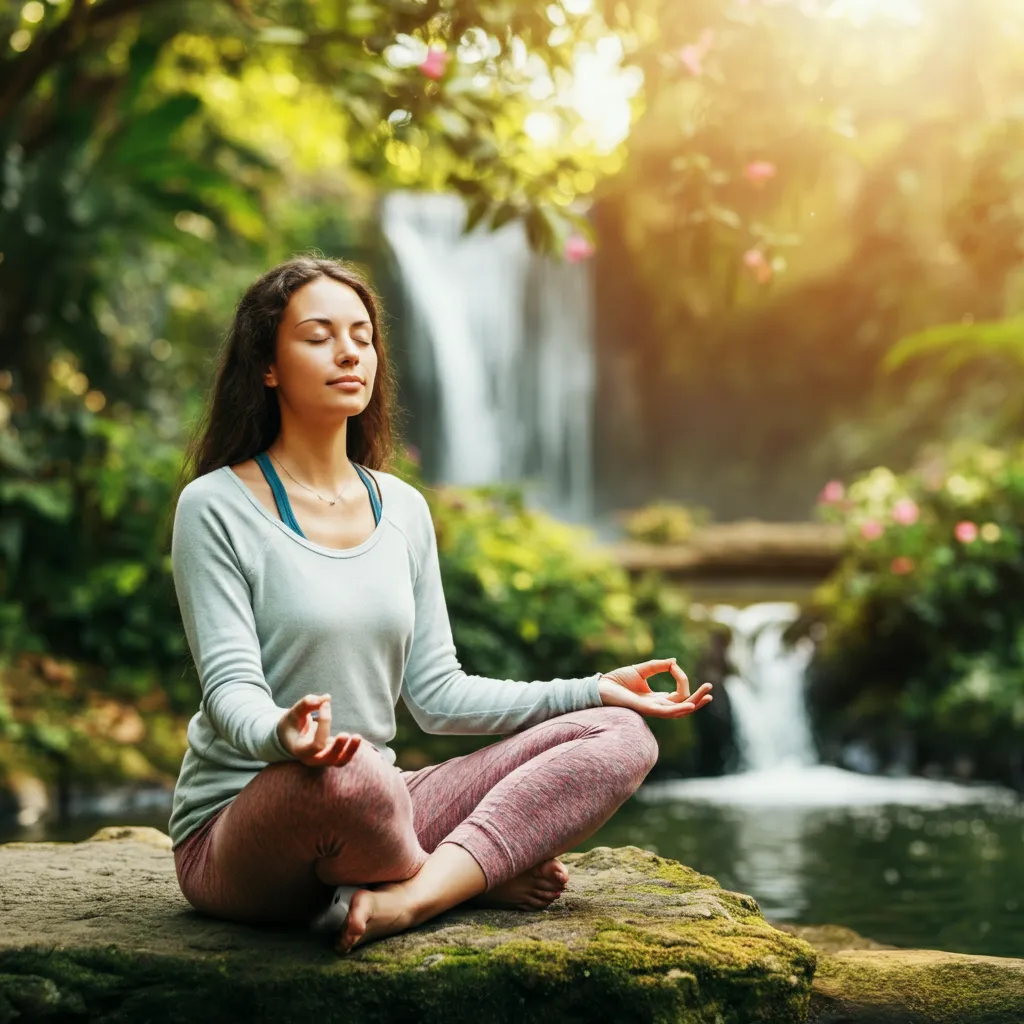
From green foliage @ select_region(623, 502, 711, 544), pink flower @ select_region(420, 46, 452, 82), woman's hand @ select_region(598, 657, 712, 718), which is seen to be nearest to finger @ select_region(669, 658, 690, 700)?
woman's hand @ select_region(598, 657, 712, 718)

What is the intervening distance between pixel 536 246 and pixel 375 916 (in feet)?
8.33

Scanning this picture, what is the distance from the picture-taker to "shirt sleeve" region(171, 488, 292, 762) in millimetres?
2287

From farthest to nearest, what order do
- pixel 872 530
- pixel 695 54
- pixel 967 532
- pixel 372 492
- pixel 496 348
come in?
pixel 496 348
pixel 872 530
pixel 967 532
pixel 695 54
pixel 372 492

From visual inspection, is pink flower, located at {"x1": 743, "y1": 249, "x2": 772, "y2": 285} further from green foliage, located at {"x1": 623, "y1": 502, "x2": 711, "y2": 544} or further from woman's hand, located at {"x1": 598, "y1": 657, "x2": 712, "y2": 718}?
green foliage, located at {"x1": 623, "y1": 502, "x2": 711, "y2": 544}

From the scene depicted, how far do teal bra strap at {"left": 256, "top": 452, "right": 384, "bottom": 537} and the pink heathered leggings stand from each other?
48 centimetres

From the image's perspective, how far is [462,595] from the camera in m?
9.01

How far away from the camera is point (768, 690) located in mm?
10156

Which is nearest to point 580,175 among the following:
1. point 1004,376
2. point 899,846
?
point 899,846

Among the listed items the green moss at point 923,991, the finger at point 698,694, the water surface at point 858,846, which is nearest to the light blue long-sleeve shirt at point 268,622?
the finger at point 698,694

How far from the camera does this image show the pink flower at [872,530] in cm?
1002

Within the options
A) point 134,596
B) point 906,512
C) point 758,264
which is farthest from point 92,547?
point 758,264

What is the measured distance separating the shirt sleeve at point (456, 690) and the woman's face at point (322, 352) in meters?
0.34

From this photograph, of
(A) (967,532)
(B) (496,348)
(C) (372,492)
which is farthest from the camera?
(B) (496,348)

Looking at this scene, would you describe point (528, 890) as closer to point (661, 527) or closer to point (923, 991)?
point (923, 991)
